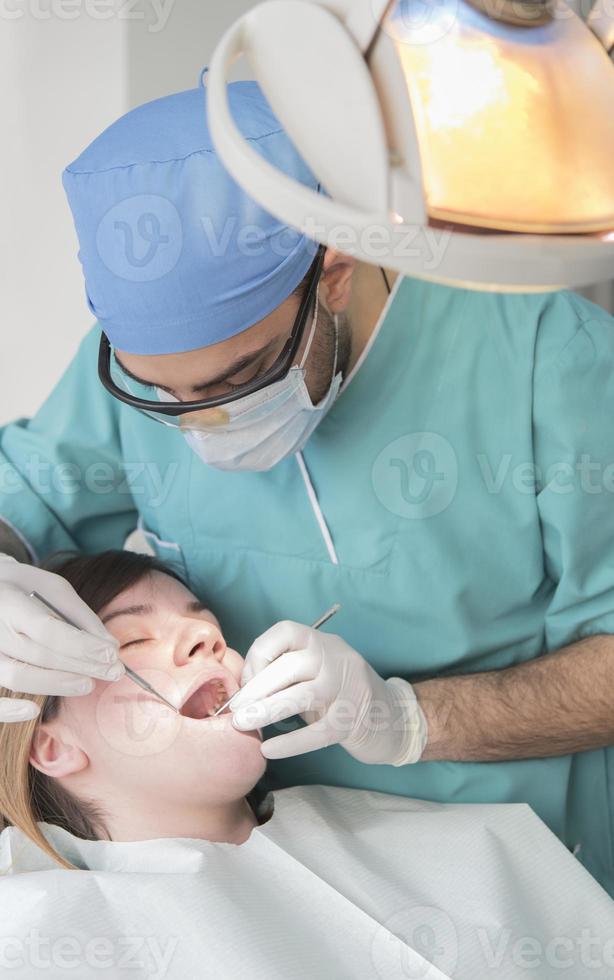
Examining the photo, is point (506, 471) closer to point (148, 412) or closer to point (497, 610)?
point (497, 610)

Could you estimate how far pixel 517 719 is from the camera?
67.5 inches

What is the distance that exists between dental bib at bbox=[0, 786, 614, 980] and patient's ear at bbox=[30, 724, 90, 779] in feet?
0.37

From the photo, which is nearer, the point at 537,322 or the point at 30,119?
the point at 537,322

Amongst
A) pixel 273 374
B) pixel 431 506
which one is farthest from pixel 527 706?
pixel 273 374

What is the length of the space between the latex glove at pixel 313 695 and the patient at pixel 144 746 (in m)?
0.08

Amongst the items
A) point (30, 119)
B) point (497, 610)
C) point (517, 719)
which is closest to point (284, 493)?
point (497, 610)

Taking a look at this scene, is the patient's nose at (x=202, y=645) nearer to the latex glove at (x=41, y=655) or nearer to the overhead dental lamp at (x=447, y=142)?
the latex glove at (x=41, y=655)

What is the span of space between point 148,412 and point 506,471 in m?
0.57

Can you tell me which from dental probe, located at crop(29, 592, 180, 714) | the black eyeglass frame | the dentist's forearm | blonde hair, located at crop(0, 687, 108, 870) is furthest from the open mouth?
the black eyeglass frame

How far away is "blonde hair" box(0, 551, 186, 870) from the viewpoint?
169 cm

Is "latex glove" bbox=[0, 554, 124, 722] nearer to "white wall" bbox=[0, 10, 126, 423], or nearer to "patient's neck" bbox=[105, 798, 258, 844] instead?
"patient's neck" bbox=[105, 798, 258, 844]

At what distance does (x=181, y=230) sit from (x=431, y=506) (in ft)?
2.05

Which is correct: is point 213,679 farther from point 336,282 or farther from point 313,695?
point 336,282

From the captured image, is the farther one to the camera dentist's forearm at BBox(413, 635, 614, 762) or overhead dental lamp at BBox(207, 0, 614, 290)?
dentist's forearm at BBox(413, 635, 614, 762)
